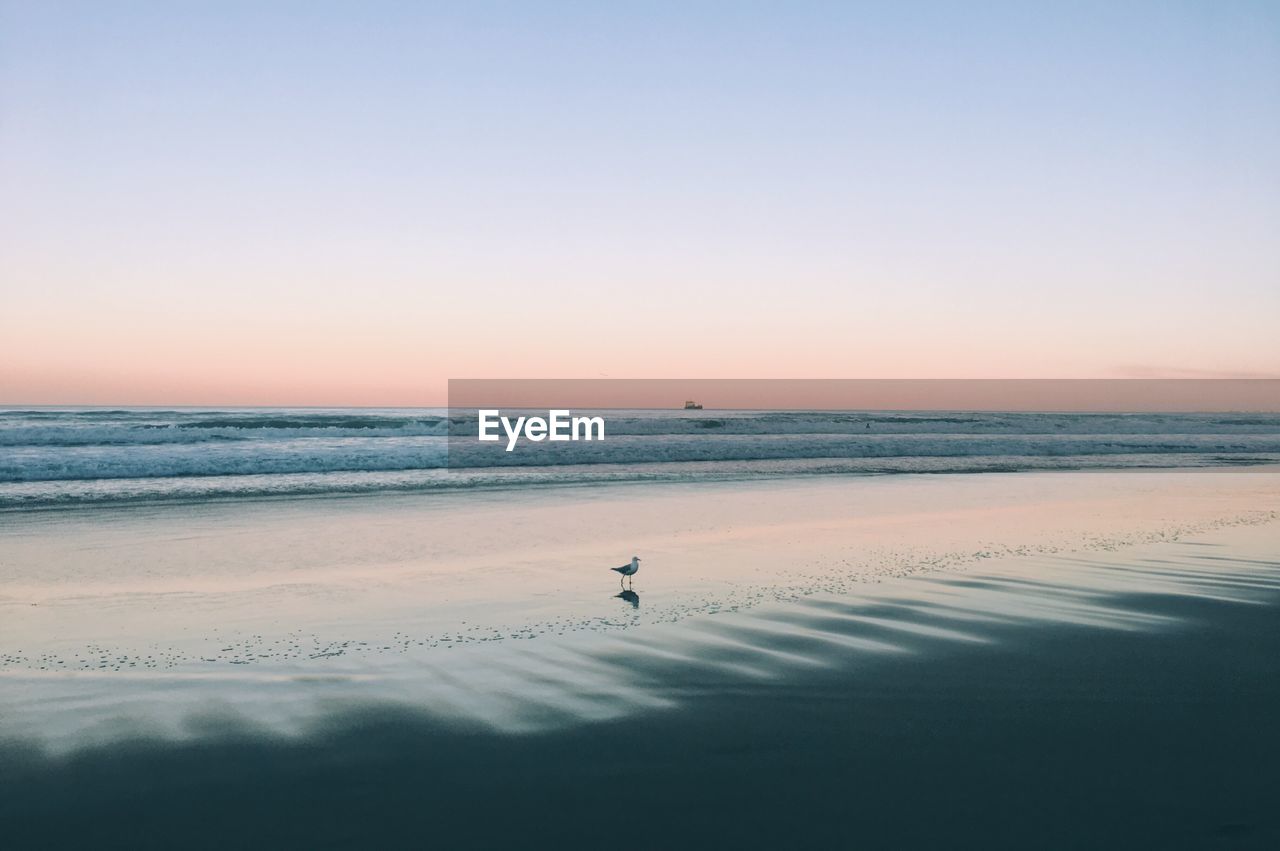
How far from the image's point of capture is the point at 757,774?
4633 mm

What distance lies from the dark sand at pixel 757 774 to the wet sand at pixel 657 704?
0.02 meters

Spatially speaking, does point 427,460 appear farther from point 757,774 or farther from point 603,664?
point 757,774

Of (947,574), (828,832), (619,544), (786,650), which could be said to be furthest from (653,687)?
(619,544)

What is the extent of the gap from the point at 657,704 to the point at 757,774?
119 cm

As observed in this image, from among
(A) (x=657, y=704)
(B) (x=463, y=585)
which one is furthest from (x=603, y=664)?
(B) (x=463, y=585)

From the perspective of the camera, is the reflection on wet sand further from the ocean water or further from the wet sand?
the ocean water

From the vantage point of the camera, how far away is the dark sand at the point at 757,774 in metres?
4.06

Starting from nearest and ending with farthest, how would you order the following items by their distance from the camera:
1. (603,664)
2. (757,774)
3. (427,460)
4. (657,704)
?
1. (757,774)
2. (657,704)
3. (603,664)
4. (427,460)

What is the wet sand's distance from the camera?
13.8 feet

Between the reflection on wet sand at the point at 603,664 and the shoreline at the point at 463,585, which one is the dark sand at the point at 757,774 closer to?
the reflection on wet sand at the point at 603,664

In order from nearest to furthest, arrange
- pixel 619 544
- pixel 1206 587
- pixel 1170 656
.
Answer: pixel 1170 656
pixel 1206 587
pixel 619 544

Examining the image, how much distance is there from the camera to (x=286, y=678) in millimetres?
6328

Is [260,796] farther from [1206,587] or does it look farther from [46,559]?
[1206,587]

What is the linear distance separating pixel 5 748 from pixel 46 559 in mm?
6994
